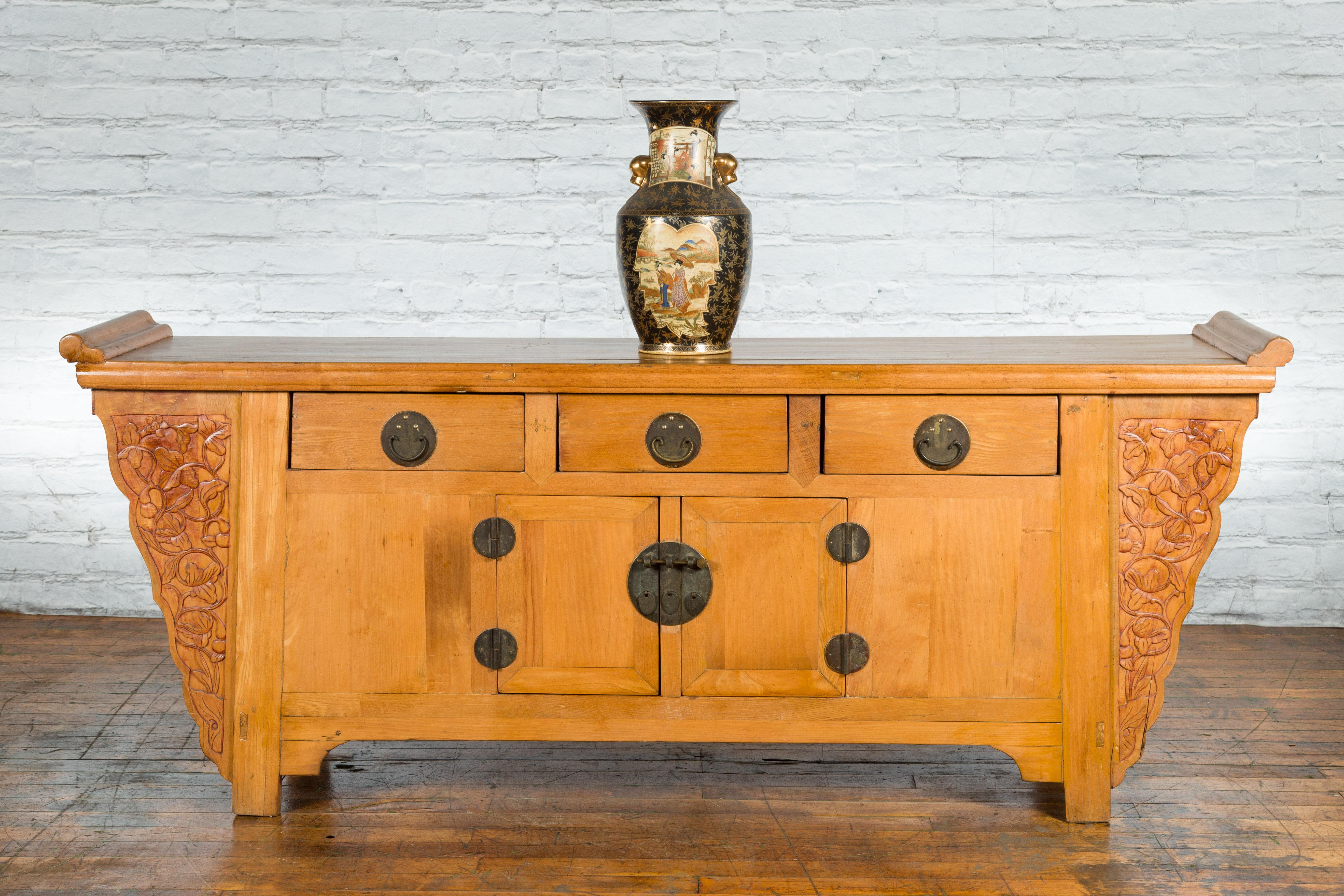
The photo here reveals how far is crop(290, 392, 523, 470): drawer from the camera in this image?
86.6 inches

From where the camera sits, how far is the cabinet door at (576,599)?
87.0 inches

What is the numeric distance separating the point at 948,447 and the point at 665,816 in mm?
835

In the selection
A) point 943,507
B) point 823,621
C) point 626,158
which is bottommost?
point 823,621

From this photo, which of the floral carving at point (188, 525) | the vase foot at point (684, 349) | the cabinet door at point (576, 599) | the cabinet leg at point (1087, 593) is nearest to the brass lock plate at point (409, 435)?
the cabinet door at point (576, 599)

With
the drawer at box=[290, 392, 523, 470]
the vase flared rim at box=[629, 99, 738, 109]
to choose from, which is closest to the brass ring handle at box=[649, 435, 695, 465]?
the drawer at box=[290, 392, 523, 470]

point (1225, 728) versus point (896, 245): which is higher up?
point (896, 245)

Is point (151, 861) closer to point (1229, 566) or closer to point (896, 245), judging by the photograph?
point (896, 245)

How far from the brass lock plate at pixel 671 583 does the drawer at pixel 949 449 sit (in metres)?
0.28

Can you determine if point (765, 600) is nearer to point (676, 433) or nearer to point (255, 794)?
point (676, 433)

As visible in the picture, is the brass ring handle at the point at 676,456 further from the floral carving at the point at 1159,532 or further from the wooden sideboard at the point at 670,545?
the floral carving at the point at 1159,532

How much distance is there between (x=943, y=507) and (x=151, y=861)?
1.46 metres

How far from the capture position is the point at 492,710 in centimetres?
225

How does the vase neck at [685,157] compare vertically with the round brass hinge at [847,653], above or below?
above

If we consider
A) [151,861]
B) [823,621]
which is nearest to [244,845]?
[151,861]
